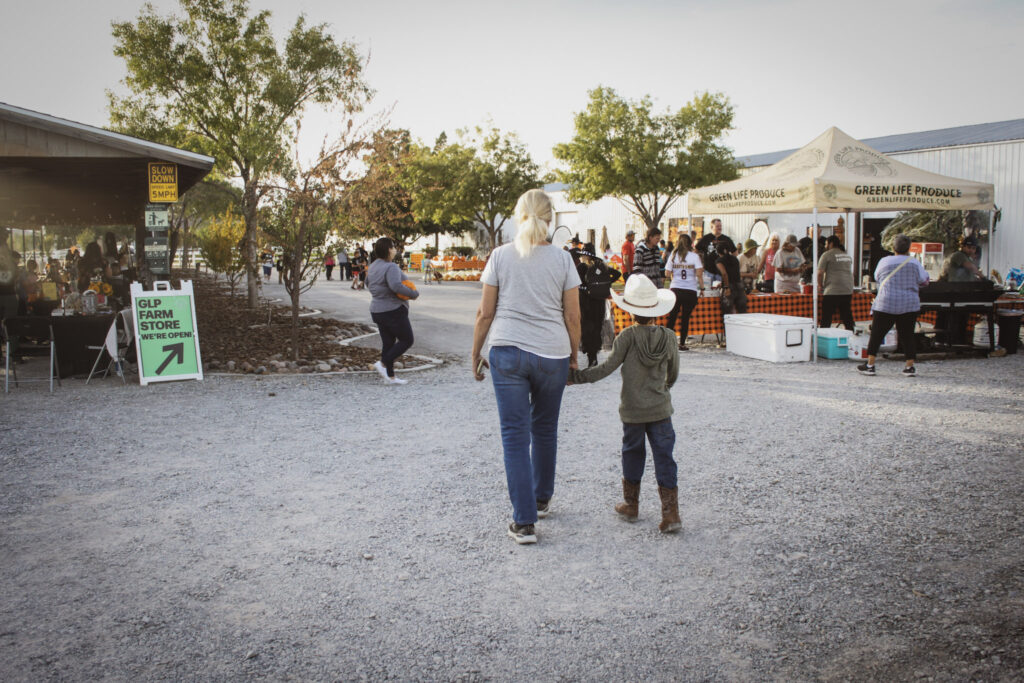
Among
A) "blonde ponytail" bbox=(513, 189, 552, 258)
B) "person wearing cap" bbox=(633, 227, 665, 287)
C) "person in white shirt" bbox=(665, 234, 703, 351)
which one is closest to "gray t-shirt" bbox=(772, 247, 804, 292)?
"person in white shirt" bbox=(665, 234, 703, 351)

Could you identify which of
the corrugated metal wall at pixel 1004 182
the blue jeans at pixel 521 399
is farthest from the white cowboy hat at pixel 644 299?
the corrugated metal wall at pixel 1004 182

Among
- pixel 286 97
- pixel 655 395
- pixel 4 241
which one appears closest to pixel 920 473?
pixel 655 395

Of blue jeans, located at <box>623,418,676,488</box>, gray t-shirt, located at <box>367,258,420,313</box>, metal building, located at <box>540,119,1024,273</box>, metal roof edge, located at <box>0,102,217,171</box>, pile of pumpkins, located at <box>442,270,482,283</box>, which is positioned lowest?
blue jeans, located at <box>623,418,676,488</box>

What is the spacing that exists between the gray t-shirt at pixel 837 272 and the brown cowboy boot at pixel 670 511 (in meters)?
8.88

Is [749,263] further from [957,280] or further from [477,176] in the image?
[477,176]

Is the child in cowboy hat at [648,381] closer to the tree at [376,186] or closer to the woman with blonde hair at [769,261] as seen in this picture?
the tree at [376,186]

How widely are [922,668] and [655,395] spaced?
183 cm

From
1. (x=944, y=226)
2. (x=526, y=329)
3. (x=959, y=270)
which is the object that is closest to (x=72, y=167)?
(x=526, y=329)

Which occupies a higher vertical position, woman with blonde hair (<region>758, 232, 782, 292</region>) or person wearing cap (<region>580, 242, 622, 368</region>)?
woman with blonde hair (<region>758, 232, 782, 292</region>)

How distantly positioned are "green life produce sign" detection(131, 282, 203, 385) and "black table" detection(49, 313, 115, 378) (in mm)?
710

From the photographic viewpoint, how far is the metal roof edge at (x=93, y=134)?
9.20 m

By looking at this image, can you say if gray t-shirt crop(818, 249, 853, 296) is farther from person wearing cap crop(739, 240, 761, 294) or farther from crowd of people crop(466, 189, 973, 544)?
crowd of people crop(466, 189, 973, 544)

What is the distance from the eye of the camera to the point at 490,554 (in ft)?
13.1

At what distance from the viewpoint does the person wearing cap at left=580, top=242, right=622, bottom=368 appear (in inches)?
388
